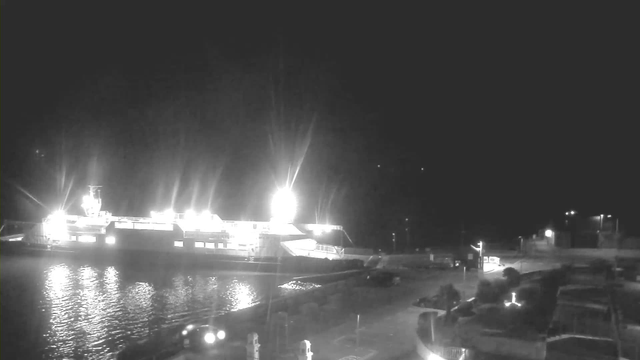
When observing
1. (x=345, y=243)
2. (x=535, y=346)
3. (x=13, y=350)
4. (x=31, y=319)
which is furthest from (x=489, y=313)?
(x=345, y=243)

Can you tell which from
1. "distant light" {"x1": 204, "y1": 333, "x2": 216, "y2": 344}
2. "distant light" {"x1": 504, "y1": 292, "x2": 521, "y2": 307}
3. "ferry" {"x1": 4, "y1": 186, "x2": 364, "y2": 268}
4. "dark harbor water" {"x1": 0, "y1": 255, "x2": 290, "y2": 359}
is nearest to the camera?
"distant light" {"x1": 204, "y1": 333, "x2": 216, "y2": 344}

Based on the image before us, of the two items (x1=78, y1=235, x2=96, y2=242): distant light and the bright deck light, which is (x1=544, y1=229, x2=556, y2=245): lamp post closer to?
the bright deck light

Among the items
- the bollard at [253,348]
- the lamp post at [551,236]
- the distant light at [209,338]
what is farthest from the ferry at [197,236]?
the bollard at [253,348]

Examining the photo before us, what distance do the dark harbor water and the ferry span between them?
42.9 inches

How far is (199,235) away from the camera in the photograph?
2370 cm

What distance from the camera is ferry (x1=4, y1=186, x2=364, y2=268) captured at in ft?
73.5

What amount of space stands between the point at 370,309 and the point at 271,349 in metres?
3.46

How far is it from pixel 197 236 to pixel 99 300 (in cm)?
745

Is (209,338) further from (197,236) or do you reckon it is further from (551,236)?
(551,236)

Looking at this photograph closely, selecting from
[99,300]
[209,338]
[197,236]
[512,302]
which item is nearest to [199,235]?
[197,236]

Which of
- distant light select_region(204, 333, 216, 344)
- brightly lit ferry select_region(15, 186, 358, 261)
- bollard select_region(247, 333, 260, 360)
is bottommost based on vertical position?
distant light select_region(204, 333, 216, 344)

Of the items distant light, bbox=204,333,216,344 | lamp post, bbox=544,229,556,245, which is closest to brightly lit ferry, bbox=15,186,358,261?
lamp post, bbox=544,229,556,245

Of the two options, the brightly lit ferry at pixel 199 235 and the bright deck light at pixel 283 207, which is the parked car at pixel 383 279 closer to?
the brightly lit ferry at pixel 199 235

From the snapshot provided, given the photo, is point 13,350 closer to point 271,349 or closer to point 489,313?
point 271,349
